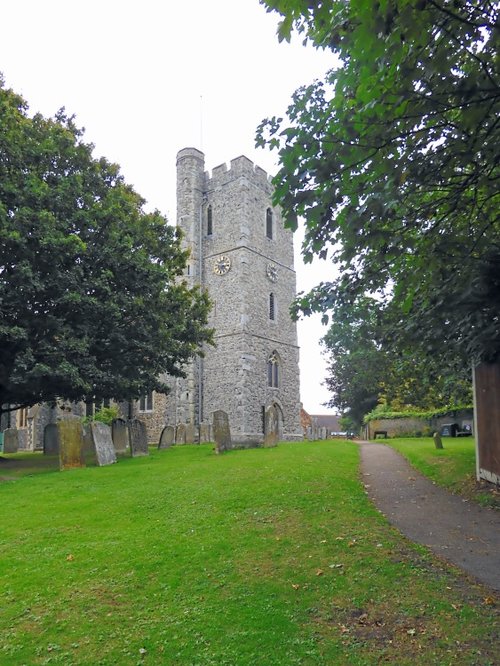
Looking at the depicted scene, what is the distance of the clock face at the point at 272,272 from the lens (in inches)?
1489

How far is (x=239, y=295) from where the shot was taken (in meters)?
35.1

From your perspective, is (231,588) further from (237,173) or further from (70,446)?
(237,173)

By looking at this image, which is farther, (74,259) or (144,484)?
(74,259)

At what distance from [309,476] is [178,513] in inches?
128

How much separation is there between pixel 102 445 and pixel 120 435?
3277 millimetres

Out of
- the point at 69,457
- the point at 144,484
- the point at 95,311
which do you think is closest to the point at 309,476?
the point at 144,484

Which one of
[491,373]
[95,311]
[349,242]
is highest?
[95,311]

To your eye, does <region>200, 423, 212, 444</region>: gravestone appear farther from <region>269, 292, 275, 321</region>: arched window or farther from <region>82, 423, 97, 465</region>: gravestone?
<region>269, 292, 275, 321</region>: arched window

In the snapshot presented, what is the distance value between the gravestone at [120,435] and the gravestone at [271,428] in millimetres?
4762

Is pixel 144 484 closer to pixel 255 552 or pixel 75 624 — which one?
pixel 255 552

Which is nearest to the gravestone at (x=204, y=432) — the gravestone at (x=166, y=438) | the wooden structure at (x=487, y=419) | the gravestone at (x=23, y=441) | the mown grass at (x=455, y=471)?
the gravestone at (x=166, y=438)

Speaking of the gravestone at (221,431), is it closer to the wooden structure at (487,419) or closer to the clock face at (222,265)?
the wooden structure at (487,419)

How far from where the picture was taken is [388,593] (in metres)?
4.62

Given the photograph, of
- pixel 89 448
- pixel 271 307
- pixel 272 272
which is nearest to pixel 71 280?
pixel 89 448
